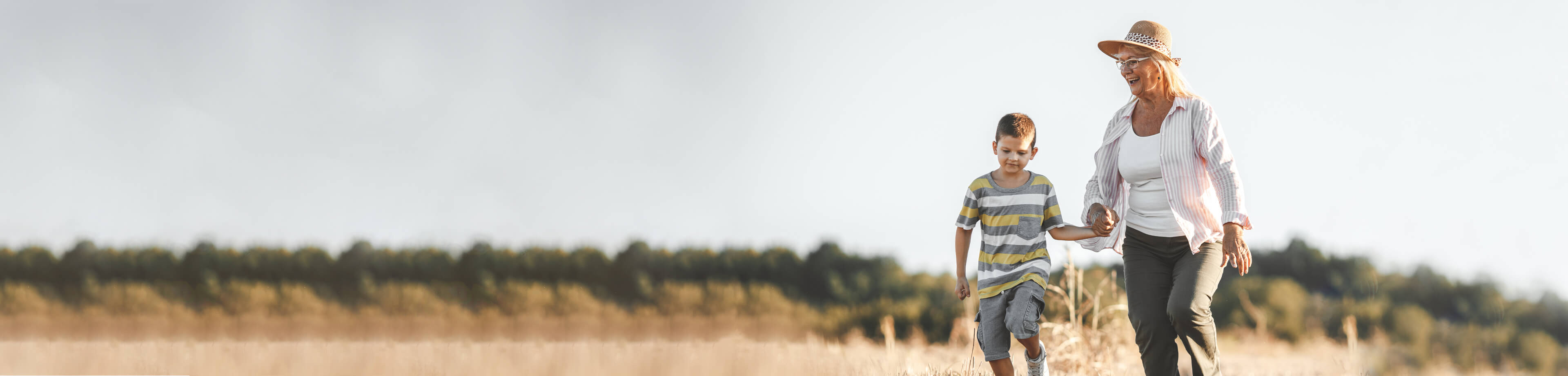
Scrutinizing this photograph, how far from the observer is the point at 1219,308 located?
30.3 meters

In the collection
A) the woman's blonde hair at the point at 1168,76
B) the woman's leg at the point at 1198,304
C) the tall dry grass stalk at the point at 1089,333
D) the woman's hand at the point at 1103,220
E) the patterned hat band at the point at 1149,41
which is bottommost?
the tall dry grass stalk at the point at 1089,333

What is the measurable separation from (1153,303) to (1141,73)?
0.89m

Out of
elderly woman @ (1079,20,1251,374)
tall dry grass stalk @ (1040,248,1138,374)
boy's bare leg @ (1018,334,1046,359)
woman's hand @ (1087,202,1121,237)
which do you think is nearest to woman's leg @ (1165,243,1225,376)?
elderly woman @ (1079,20,1251,374)

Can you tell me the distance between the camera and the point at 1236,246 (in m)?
2.90

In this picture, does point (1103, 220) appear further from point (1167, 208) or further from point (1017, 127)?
point (1017, 127)

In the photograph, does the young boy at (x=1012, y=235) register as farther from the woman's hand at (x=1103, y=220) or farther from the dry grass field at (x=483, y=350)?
the dry grass field at (x=483, y=350)

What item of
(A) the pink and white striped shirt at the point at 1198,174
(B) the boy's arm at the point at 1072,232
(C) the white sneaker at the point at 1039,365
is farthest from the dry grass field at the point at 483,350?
(A) the pink and white striped shirt at the point at 1198,174

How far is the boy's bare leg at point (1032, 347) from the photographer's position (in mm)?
3396

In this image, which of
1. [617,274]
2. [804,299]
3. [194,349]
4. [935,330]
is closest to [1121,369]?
[617,274]

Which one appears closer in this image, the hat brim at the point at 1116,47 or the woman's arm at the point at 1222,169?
the woman's arm at the point at 1222,169

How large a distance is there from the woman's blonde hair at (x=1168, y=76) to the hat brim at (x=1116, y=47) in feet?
0.04

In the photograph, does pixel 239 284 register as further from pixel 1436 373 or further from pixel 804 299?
pixel 1436 373

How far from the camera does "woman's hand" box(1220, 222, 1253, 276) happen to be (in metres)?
2.89

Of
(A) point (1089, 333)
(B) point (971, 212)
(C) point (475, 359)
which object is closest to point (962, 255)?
(B) point (971, 212)
